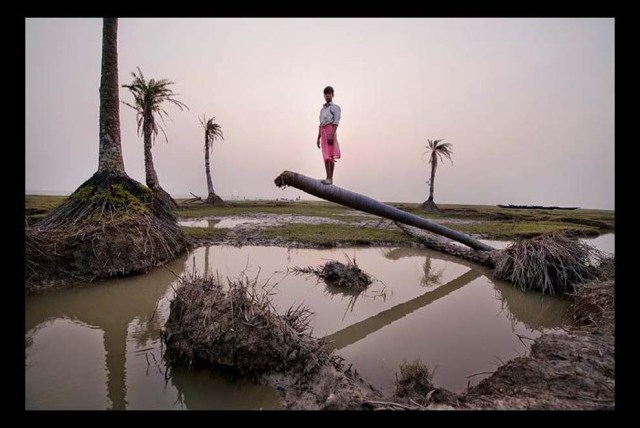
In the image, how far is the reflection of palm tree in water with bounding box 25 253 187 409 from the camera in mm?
3416

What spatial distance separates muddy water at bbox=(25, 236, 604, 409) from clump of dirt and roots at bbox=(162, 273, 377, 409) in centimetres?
17

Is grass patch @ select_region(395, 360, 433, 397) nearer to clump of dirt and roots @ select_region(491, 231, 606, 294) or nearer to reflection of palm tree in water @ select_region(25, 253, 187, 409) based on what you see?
reflection of palm tree in water @ select_region(25, 253, 187, 409)

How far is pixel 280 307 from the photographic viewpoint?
5.43 metres

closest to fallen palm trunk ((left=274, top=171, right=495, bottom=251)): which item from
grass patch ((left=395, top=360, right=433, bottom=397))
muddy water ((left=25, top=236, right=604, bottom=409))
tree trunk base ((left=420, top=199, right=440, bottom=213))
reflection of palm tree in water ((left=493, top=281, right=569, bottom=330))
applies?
muddy water ((left=25, top=236, right=604, bottom=409))

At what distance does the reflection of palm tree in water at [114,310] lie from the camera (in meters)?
3.42

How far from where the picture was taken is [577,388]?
3129 mm

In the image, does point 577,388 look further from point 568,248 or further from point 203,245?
point 203,245

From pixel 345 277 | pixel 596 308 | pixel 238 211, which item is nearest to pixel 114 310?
pixel 345 277

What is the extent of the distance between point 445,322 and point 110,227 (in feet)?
24.4

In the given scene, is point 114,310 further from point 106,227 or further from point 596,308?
point 596,308

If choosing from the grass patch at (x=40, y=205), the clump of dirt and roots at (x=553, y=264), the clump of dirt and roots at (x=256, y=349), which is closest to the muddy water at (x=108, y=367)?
the clump of dirt and roots at (x=256, y=349)

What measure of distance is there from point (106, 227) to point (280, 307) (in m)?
4.74

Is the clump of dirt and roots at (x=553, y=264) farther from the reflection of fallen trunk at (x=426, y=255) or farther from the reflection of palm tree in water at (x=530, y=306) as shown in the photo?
the reflection of fallen trunk at (x=426, y=255)

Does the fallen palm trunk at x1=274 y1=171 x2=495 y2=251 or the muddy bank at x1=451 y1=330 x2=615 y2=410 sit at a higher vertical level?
the fallen palm trunk at x1=274 y1=171 x2=495 y2=251
